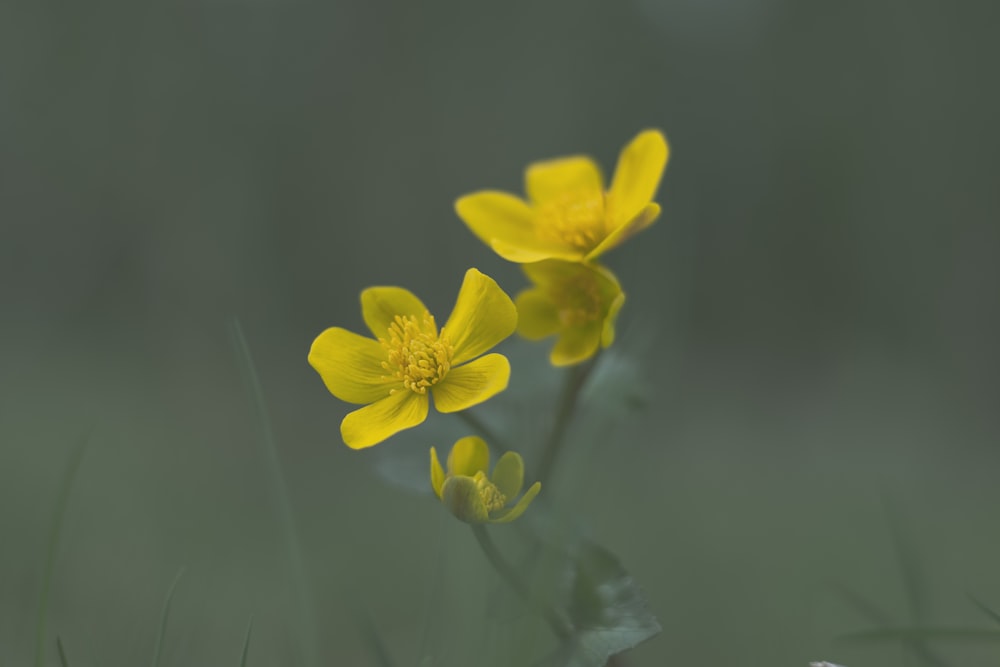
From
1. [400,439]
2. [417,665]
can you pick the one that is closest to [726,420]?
[400,439]

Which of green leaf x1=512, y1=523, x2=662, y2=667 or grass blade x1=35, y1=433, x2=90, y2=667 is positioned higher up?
grass blade x1=35, y1=433, x2=90, y2=667

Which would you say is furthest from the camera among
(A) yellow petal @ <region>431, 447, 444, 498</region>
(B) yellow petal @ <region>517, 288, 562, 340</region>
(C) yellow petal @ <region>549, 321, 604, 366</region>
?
(B) yellow petal @ <region>517, 288, 562, 340</region>

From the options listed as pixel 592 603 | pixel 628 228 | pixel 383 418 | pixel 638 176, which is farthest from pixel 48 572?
pixel 638 176

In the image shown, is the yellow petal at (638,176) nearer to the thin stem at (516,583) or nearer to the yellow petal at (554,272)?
the yellow petal at (554,272)

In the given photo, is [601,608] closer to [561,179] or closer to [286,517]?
[286,517]

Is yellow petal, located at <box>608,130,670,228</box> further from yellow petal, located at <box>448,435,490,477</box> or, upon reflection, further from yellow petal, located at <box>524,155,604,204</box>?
yellow petal, located at <box>448,435,490,477</box>

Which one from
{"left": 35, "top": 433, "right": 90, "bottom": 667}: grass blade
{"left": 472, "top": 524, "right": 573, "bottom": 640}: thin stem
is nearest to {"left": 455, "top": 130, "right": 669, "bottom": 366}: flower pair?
{"left": 472, "top": 524, "right": 573, "bottom": 640}: thin stem
